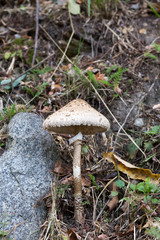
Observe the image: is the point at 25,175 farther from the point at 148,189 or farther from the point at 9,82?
the point at 9,82

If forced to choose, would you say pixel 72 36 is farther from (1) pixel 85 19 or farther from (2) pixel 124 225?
(2) pixel 124 225

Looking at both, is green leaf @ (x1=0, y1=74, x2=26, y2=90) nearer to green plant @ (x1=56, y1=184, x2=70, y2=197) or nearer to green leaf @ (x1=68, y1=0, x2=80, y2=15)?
green leaf @ (x1=68, y1=0, x2=80, y2=15)

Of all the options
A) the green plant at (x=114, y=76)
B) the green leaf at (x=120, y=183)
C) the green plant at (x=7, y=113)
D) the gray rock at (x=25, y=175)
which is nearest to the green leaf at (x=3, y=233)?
the gray rock at (x=25, y=175)

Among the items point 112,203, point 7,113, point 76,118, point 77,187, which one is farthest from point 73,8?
point 112,203

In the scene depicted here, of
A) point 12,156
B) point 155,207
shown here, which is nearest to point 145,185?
point 155,207

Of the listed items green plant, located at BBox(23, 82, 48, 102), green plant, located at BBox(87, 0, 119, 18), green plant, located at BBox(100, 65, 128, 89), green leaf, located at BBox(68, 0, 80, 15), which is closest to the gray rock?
green plant, located at BBox(23, 82, 48, 102)

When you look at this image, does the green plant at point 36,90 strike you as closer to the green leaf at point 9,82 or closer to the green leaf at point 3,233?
the green leaf at point 9,82
